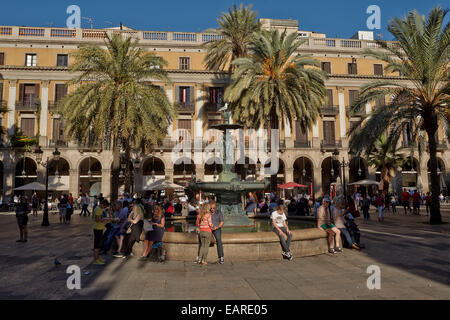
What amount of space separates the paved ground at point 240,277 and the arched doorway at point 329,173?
25752mm

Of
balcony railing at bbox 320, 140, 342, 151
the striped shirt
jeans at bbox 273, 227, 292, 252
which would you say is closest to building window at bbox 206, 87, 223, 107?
balcony railing at bbox 320, 140, 342, 151

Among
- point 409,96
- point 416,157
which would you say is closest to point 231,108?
point 409,96

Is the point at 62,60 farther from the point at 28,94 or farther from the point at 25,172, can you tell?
the point at 25,172

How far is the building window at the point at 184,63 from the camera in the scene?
33500 millimetres

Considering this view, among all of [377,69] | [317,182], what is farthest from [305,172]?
[377,69]

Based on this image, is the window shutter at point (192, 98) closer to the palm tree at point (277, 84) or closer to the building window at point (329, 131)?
the palm tree at point (277, 84)

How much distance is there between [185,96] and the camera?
109 ft

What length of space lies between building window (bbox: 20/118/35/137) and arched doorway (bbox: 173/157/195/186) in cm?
1357

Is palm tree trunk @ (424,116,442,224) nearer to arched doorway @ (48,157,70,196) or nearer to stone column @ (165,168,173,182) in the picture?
stone column @ (165,168,173,182)

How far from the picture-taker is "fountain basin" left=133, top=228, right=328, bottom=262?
7.59 meters

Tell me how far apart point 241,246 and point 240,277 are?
1399 millimetres

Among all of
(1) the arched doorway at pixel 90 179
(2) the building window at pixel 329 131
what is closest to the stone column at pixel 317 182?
(2) the building window at pixel 329 131

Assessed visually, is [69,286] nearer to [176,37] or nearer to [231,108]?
[231,108]
